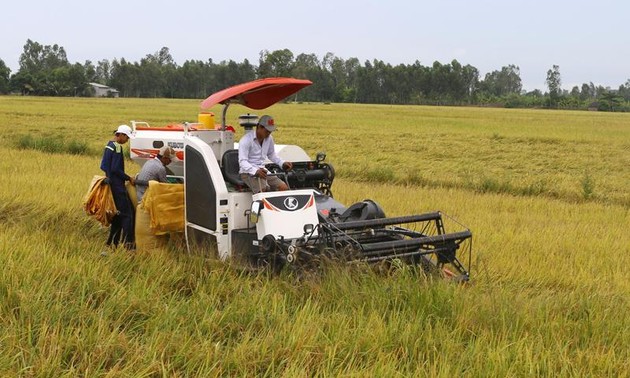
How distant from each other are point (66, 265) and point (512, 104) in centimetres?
10246

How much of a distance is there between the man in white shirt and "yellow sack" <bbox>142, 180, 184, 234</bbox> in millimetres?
758

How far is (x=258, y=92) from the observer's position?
658 centimetres

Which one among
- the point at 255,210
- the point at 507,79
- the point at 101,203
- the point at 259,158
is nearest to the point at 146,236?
the point at 101,203

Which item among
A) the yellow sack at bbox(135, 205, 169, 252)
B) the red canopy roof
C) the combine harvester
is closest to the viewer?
the combine harvester

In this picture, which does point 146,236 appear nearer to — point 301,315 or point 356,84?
point 301,315

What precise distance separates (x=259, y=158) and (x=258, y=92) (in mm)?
699

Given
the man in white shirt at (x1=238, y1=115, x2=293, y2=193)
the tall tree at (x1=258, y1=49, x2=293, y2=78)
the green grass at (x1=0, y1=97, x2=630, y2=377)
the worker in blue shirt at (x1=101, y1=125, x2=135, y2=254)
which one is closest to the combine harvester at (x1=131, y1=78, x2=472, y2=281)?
the man in white shirt at (x1=238, y1=115, x2=293, y2=193)

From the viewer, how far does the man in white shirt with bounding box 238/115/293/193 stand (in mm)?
6109

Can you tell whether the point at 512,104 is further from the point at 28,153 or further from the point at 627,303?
the point at 627,303

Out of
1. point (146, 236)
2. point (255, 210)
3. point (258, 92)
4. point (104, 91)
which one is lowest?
point (146, 236)

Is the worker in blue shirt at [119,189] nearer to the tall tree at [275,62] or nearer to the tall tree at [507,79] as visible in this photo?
the tall tree at [275,62]

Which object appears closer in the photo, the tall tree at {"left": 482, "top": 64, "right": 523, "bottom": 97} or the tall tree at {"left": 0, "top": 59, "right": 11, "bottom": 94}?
the tall tree at {"left": 0, "top": 59, "right": 11, "bottom": 94}

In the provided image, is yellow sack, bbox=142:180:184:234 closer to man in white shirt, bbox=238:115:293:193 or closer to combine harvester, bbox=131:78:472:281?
combine harvester, bbox=131:78:472:281

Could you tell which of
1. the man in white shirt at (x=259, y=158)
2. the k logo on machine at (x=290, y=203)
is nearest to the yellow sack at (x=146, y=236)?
the man in white shirt at (x=259, y=158)
